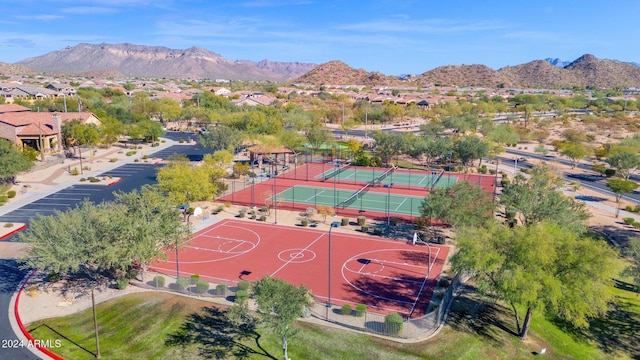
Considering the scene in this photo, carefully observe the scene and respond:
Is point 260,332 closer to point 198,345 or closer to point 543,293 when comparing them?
point 198,345

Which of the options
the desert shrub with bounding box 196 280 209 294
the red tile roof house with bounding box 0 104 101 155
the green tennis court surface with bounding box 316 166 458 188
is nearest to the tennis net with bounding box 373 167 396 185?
the green tennis court surface with bounding box 316 166 458 188

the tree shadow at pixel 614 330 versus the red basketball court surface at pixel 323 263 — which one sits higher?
the red basketball court surface at pixel 323 263

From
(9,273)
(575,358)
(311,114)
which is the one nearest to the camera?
(575,358)

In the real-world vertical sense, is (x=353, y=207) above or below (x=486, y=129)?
below

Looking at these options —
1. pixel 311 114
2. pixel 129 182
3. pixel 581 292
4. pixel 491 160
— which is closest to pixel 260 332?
pixel 581 292

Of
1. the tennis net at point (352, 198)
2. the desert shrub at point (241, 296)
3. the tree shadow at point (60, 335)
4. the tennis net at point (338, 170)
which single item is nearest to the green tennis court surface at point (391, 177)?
the tennis net at point (338, 170)

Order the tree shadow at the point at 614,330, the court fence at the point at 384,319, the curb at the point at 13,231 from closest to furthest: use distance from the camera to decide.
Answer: the court fence at the point at 384,319
the tree shadow at the point at 614,330
the curb at the point at 13,231

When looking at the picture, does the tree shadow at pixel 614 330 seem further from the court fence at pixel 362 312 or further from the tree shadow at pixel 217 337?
the tree shadow at pixel 217 337

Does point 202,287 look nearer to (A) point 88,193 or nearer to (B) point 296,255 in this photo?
(B) point 296,255
